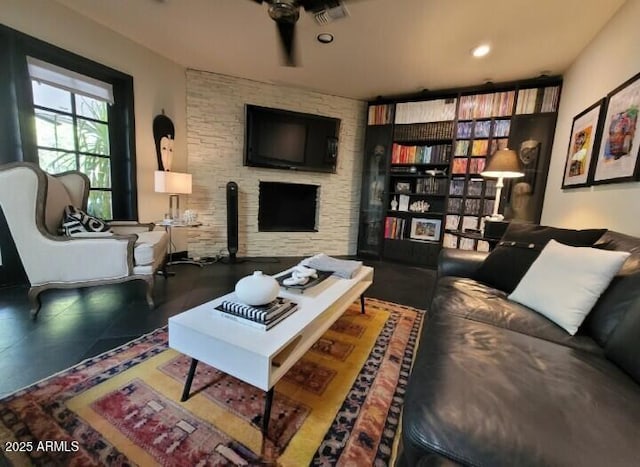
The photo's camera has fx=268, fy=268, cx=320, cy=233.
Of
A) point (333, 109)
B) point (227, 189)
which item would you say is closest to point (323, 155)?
point (333, 109)

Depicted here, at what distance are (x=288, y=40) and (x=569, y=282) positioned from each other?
2.19 meters

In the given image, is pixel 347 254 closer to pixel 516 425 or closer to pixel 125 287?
pixel 125 287

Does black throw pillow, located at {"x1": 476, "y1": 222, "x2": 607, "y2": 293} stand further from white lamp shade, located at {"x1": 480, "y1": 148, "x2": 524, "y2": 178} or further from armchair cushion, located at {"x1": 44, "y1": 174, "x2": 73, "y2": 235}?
armchair cushion, located at {"x1": 44, "y1": 174, "x2": 73, "y2": 235}

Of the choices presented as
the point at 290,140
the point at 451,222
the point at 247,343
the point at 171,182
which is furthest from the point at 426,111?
the point at 247,343

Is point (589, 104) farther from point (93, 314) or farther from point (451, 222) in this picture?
point (93, 314)

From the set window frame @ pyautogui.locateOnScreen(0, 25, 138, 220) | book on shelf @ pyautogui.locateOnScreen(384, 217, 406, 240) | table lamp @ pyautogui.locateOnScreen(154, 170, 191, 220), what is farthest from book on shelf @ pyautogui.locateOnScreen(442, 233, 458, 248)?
window frame @ pyautogui.locateOnScreen(0, 25, 138, 220)

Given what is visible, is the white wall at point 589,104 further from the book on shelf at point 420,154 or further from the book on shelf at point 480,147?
the book on shelf at point 420,154

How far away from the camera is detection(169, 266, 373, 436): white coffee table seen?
93cm

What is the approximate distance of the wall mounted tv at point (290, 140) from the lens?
3635 mm

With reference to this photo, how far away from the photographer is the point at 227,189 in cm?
347

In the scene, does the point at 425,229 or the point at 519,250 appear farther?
the point at 425,229

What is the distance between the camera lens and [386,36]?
245 cm

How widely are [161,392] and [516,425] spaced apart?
1.33m

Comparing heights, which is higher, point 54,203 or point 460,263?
point 54,203
